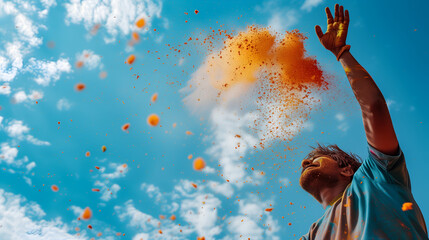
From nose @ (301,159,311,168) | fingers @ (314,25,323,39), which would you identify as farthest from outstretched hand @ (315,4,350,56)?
nose @ (301,159,311,168)

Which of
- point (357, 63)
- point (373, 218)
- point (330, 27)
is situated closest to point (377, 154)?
point (373, 218)

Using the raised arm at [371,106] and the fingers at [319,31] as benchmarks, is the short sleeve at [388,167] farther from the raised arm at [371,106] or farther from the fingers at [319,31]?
the fingers at [319,31]

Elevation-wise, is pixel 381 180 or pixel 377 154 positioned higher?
pixel 377 154

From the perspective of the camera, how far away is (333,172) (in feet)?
14.8

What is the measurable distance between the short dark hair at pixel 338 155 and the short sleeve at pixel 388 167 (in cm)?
160

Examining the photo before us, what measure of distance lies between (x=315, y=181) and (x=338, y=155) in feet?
4.06

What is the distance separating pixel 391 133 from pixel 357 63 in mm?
977

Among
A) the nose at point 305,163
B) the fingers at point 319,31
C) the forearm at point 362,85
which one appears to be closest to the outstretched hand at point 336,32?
the fingers at point 319,31

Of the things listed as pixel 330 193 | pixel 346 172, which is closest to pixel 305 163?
pixel 346 172

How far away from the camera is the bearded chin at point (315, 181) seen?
175 inches

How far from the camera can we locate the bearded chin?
14.6 feet

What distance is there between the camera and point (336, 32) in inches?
160

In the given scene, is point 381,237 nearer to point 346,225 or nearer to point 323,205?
point 346,225

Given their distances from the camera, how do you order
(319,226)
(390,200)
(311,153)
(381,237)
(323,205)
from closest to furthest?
(381,237)
(390,200)
(319,226)
(323,205)
(311,153)
